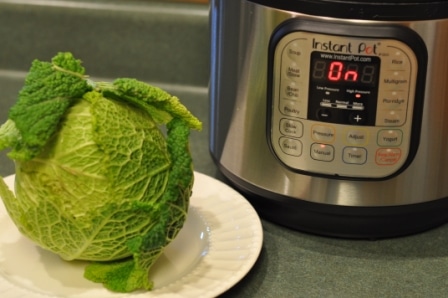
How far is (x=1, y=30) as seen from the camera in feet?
4.36

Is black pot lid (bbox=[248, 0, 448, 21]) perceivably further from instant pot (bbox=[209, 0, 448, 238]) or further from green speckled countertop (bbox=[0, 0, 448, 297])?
green speckled countertop (bbox=[0, 0, 448, 297])

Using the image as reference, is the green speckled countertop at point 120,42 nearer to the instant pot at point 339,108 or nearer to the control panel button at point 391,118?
the instant pot at point 339,108

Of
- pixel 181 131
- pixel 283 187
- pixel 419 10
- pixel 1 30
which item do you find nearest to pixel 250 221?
pixel 283 187

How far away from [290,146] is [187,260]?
0.17m

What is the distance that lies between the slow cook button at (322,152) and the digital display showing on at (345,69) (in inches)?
2.9

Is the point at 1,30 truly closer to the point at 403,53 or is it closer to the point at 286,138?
the point at 286,138

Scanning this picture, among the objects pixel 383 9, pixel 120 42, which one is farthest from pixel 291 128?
pixel 120 42

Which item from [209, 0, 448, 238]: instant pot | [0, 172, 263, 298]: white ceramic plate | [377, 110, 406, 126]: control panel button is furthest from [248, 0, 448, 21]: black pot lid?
[0, 172, 263, 298]: white ceramic plate

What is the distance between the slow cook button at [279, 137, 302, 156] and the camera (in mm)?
846

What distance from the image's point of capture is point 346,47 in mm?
789

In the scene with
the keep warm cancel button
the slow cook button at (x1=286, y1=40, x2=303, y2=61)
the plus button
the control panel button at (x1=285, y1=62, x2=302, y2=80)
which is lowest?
the keep warm cancel button

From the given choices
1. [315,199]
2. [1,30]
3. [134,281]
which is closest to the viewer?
[134,281]

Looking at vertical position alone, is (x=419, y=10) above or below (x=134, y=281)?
above

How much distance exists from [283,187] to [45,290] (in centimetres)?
29
